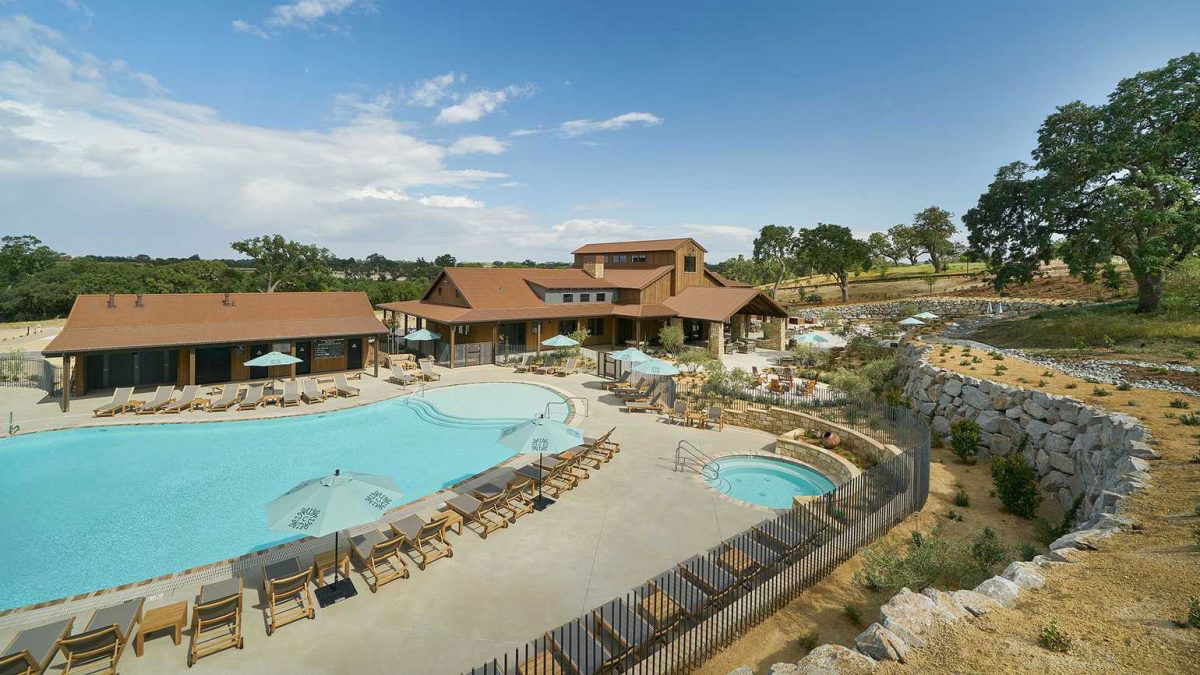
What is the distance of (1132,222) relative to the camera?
19906 mm

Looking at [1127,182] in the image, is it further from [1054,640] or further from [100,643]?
[100,643]

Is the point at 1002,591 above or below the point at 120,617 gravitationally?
above

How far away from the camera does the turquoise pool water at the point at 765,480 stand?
42.3 ft

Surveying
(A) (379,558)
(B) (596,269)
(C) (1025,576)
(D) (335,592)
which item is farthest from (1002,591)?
(B) (596,269)

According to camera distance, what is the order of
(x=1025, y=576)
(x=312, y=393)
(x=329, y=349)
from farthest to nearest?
(x=329, y=349) < (x=312, y=393) < (x=1025, y=576)

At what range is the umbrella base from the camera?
7.83m

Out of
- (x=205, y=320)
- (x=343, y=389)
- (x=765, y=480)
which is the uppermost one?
(x=205, y=320)

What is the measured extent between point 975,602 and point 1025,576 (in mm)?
1152

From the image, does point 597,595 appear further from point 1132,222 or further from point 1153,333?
point 1132,222

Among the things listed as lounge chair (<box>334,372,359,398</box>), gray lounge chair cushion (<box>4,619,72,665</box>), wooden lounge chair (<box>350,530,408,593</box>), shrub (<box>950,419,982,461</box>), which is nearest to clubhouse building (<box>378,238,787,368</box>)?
lounge chair (<box>334,372,359,398</box>)

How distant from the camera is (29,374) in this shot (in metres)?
22.5

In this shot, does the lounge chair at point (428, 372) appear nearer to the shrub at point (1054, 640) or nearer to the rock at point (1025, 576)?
the rock at point (1025, 576)

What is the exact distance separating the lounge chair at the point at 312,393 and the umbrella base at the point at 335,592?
13.8m

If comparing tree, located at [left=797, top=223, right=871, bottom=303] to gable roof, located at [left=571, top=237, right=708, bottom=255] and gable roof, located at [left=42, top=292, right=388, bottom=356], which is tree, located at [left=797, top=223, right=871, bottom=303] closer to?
gable roof, located at [left=571, top=237, right=708, bottom=255]
